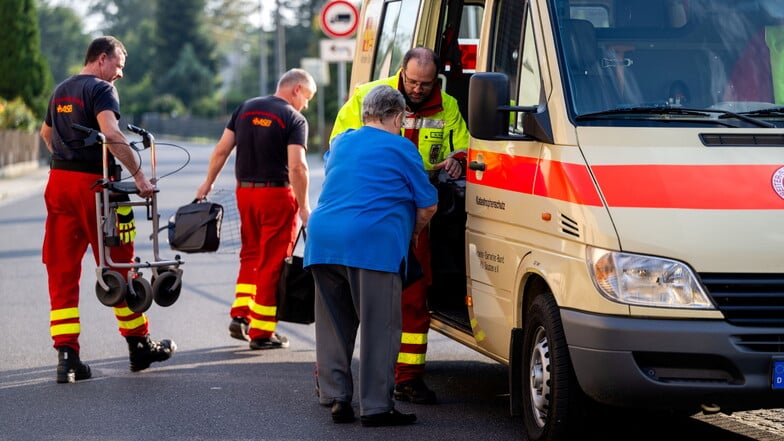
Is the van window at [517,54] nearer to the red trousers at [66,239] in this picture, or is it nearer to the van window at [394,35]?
the van window at [394,35]

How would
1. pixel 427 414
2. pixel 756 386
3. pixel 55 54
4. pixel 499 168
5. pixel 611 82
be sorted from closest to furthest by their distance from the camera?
pixel 756 386 → pixel 611 82 → pixel 499 168 → pixel 427 414 → pixel 55 54

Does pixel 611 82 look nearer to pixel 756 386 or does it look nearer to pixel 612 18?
pixel 612 18

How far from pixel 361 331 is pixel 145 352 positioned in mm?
2218

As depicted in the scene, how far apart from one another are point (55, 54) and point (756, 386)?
118 m

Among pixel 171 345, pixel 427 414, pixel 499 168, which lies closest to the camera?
pixel 499 168

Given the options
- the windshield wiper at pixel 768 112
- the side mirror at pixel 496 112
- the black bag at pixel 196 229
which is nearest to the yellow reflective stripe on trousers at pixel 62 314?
the black bag at pixel 196 229

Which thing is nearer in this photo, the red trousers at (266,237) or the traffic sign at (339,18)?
the red trousers at (266,237)

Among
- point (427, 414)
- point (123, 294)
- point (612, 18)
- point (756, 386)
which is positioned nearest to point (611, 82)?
point (612, 18)

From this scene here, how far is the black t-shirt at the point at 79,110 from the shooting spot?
8.26m

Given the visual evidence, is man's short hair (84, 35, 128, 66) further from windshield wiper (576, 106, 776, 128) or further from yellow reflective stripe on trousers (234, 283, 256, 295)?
windshield wiper (576, 106, 776, 128)

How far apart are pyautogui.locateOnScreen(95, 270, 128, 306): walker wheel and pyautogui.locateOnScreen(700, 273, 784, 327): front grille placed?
12.7 ft

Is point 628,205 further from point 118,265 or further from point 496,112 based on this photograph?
point 118,265

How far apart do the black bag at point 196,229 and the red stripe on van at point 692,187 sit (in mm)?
3791

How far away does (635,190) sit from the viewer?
552cm
